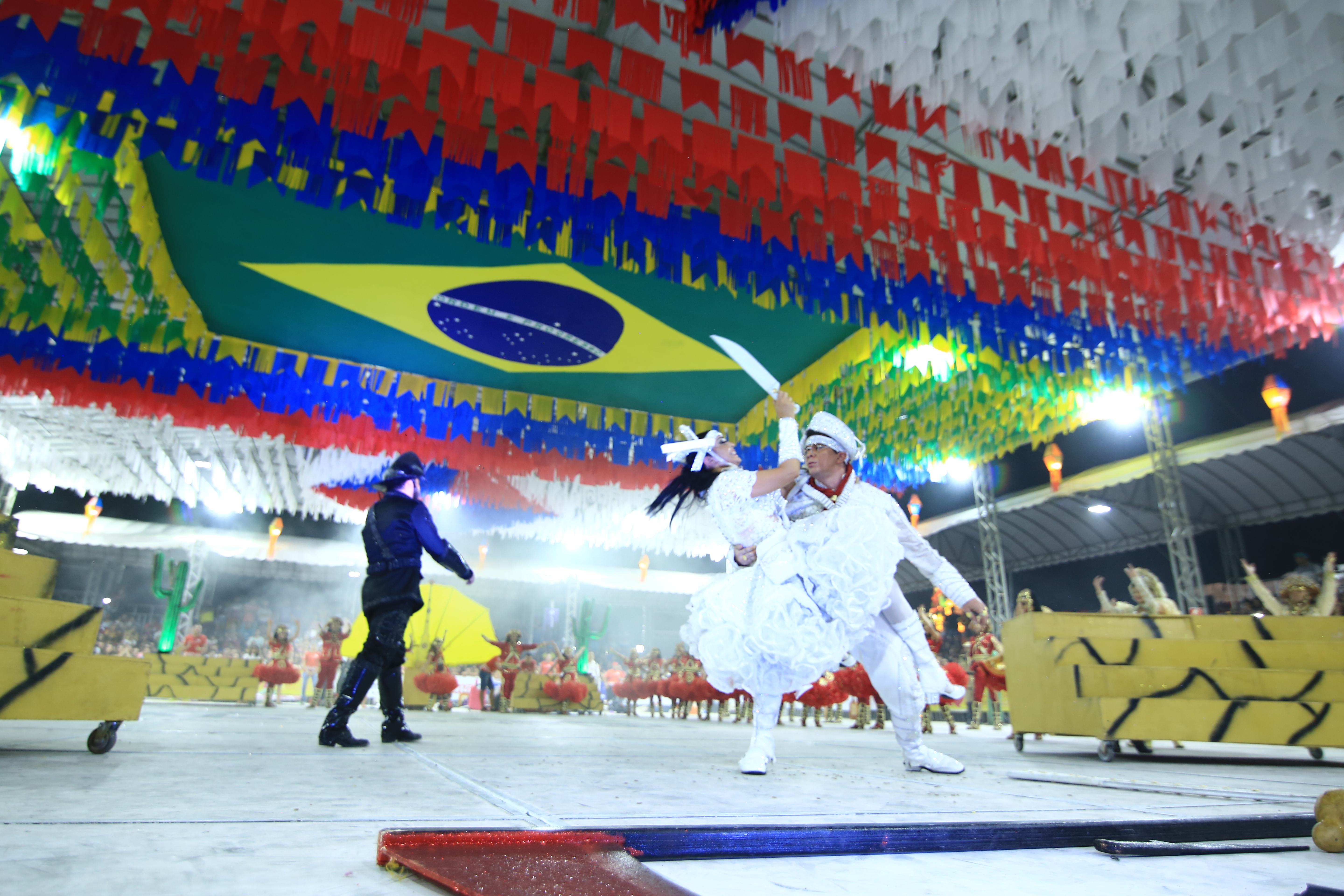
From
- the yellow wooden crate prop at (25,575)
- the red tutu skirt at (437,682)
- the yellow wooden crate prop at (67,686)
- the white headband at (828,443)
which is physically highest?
the white headband at (828,443)

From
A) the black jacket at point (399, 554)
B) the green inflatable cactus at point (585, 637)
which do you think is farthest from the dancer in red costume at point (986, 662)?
the green inflatable cactus at point (585, 637)

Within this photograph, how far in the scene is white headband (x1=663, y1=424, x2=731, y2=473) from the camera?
315cm

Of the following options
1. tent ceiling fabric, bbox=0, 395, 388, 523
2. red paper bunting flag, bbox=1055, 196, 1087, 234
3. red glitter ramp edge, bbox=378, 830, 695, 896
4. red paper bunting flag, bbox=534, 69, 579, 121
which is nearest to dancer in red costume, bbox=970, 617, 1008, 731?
red paper bunting flag, bbox=1055, 196, 1087, 234

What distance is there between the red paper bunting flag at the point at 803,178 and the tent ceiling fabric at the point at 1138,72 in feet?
2.22

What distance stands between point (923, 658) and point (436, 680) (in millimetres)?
9363

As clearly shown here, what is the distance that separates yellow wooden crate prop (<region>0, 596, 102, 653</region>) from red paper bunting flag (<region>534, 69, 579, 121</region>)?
3509mm

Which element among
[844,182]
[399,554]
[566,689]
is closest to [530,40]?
[844,182]

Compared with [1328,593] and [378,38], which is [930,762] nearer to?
[1328,593]

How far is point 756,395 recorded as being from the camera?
9.38m

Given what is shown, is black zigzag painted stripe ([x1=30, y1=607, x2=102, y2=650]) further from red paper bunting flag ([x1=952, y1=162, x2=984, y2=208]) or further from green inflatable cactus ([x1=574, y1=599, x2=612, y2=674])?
green inflatable cactus ([x1=574, y1=599, x2=612, y2=674])

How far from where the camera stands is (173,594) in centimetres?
1580

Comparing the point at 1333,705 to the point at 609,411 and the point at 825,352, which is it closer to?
the point at 825,352

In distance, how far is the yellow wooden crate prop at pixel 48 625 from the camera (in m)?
2.71

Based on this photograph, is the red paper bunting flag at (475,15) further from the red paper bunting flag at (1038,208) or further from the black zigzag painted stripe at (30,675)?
the red paper bunting flag at (1038,208)
